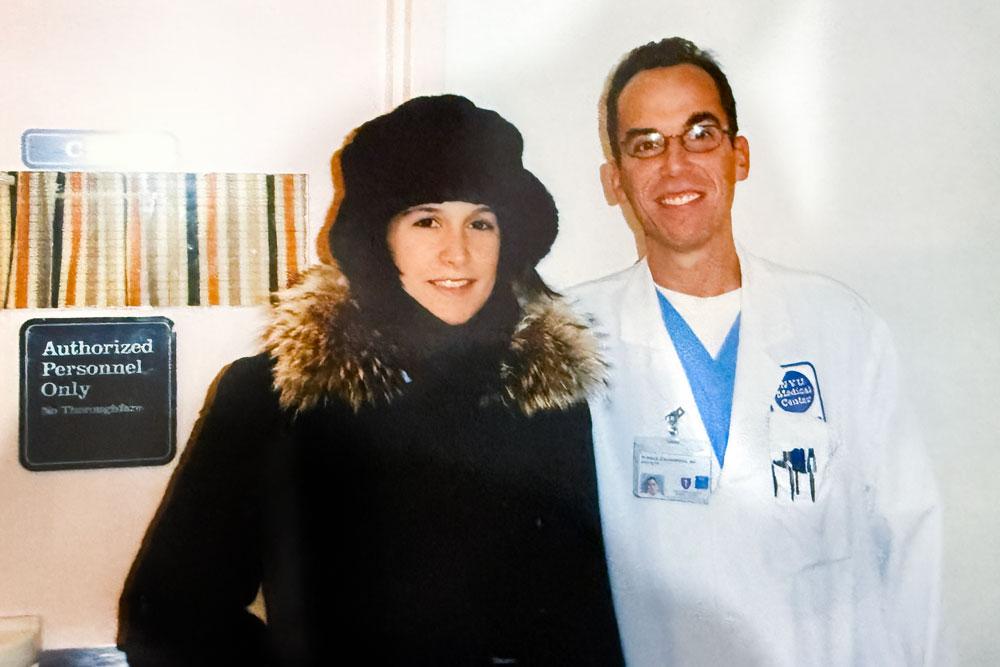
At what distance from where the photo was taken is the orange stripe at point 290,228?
949 millimetres

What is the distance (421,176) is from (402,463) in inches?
13.1

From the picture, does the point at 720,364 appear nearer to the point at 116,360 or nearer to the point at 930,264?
the point at 930,264

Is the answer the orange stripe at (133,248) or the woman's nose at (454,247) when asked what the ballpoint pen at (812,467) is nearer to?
the woman's nose at (454,247)

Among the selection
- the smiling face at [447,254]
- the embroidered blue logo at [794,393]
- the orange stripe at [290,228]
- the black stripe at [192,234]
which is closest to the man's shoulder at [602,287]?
the smiling face at [447,254]

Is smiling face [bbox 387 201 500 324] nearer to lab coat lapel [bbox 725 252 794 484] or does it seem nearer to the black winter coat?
the black winter coat

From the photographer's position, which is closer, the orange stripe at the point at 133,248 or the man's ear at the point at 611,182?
the orange stripe at the point at 133,248

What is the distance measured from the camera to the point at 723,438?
3.36 ft

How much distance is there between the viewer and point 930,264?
43.5 inches

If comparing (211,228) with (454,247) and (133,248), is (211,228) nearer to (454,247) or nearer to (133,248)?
(133,248)

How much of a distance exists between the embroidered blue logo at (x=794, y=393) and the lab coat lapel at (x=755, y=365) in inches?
0.4

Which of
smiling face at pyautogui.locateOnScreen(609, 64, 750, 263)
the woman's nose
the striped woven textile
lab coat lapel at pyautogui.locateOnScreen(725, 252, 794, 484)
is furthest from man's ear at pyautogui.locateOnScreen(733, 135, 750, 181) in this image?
the striped woven textile

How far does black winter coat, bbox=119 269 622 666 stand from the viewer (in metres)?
0.91

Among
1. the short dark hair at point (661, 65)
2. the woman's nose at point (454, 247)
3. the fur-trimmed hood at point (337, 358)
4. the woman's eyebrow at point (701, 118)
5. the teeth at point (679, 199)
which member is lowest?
the fur-trimmed hood at point (337, 358)

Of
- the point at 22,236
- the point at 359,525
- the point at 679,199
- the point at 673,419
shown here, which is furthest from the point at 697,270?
the point at 22,236
